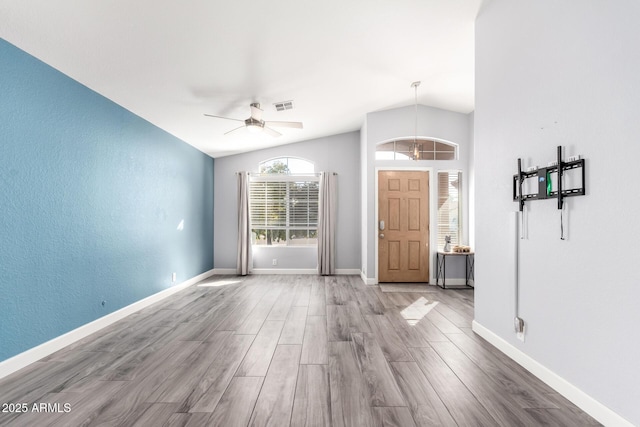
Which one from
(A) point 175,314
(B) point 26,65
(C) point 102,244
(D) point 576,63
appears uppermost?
(B) point 26,65

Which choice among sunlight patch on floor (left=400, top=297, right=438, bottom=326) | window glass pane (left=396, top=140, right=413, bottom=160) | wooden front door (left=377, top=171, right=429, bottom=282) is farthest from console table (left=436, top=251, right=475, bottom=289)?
window glass pane (left=396, top=140, right=413, bottom=160)

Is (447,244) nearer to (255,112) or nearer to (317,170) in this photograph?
(317,170)

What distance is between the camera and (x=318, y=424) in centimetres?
171

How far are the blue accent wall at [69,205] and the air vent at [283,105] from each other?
5.89 feet

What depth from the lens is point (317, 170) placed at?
6480 mm

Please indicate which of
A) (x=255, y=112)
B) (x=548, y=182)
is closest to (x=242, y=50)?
(x=255, y=112)

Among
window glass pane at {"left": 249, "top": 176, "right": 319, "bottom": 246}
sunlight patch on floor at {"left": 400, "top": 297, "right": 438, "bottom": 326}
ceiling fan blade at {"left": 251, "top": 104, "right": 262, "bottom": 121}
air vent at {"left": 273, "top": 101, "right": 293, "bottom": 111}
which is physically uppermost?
air vent at {"left": 273, "top": 101, "right": 293, "bottom": 111}

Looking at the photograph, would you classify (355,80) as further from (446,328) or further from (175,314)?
(175,314)

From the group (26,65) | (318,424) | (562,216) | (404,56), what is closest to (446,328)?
(562,216)

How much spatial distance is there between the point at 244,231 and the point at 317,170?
6.53 feet

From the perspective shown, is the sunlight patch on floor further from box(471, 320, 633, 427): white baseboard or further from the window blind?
the window blind

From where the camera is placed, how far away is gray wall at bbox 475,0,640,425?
64.9 inches

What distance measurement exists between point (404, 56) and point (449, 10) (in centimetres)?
75

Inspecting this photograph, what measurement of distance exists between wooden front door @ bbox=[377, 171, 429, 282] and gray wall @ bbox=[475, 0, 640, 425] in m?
2.59
